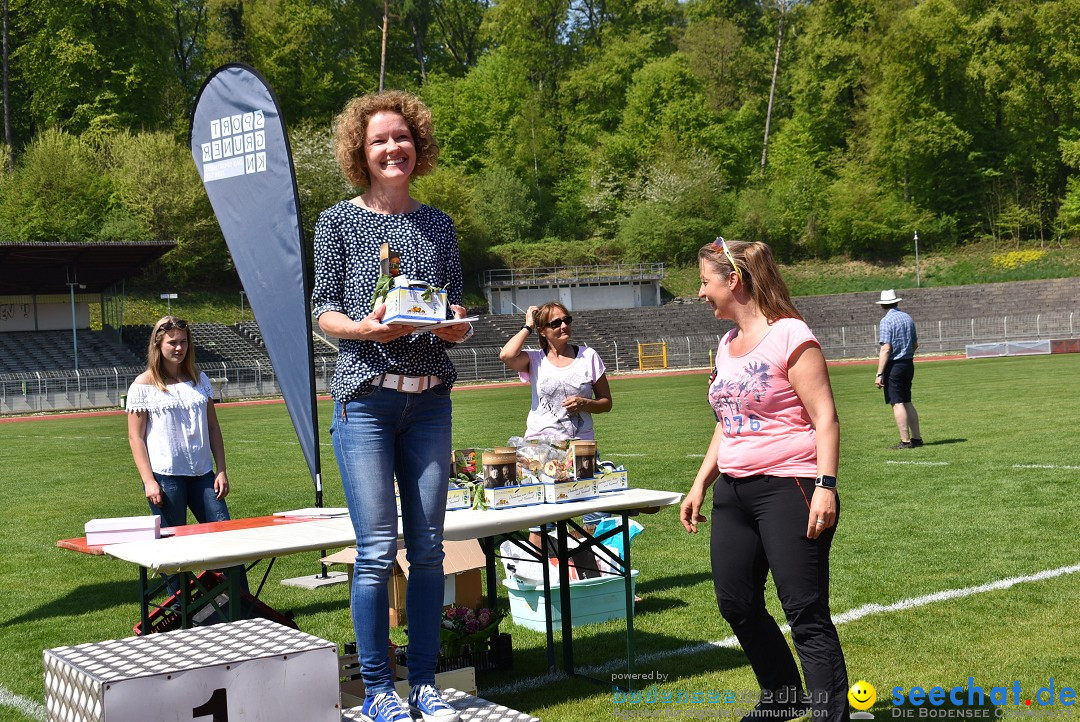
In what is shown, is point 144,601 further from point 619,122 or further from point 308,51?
point 619,122

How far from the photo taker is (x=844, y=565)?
7.96 m

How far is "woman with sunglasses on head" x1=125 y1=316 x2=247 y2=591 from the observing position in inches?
276

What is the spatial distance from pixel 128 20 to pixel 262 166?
69.3m

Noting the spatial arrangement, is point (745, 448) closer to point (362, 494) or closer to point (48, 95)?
point (362, 494)

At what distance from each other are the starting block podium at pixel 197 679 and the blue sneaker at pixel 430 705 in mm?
347

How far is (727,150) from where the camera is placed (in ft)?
267

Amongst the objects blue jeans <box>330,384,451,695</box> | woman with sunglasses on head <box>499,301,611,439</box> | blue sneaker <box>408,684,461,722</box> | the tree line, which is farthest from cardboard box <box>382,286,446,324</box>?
the tree line

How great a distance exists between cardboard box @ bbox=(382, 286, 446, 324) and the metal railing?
28640 mm

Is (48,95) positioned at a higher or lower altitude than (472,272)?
higher

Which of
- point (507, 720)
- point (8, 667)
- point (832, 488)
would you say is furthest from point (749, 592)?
point (8, 667)

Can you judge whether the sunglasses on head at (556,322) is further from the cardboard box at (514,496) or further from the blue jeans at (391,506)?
the blue jeans at (391,506)

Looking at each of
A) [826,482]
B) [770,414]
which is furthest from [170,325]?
[826,482]

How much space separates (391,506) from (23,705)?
262 centimetres

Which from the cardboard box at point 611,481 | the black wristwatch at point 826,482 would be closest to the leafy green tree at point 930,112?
the cardboard box at point 611,481
